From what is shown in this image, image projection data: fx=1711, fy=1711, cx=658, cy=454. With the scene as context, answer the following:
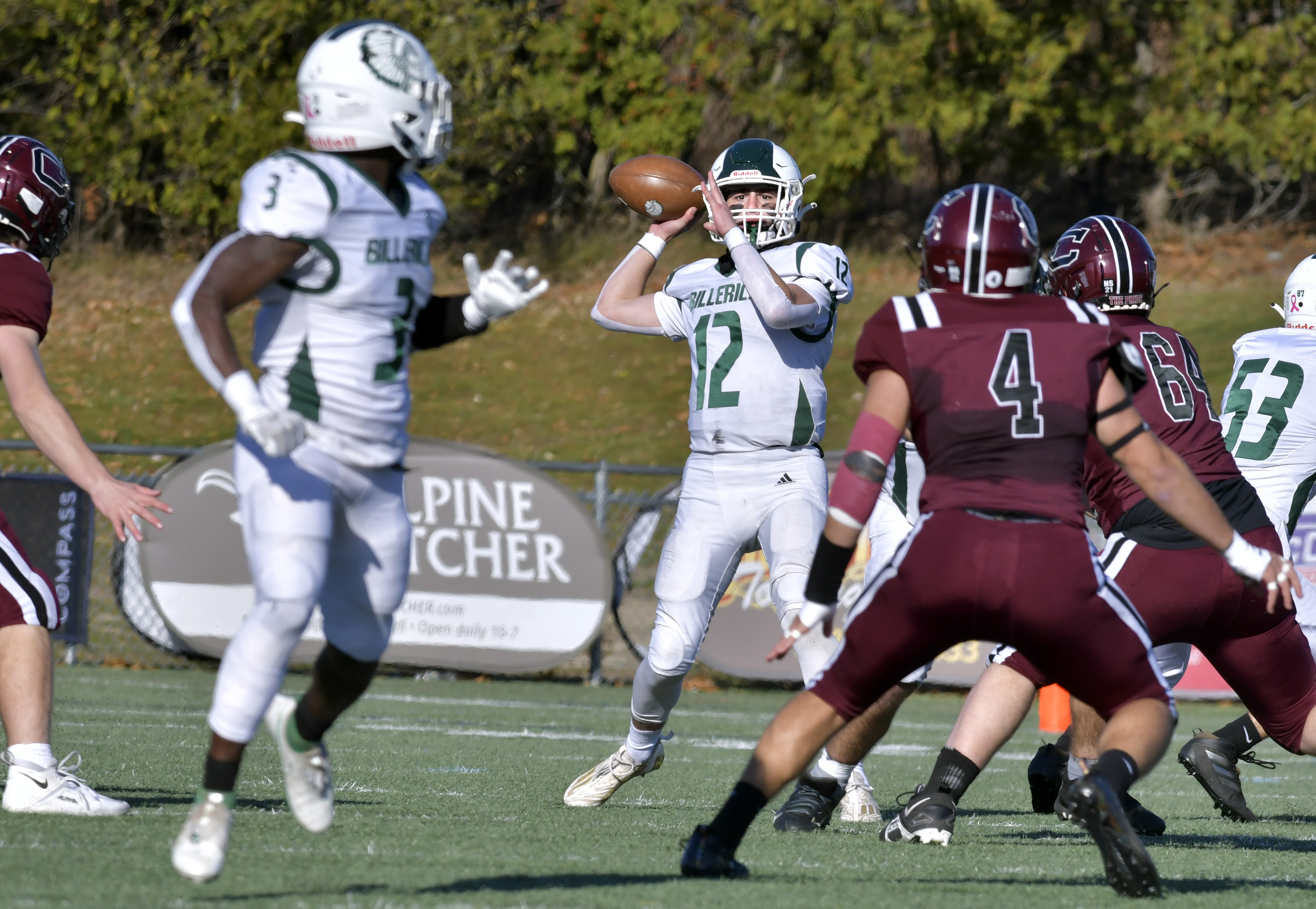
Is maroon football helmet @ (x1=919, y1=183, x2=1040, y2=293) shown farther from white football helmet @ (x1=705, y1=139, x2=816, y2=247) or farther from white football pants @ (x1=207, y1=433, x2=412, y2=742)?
white football helmet @ (x1=705, y1=139, x2=816, y2=247)

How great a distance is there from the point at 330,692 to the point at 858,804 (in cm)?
241

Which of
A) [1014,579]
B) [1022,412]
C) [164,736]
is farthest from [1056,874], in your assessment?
[164,736]

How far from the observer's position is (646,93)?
22547 mm

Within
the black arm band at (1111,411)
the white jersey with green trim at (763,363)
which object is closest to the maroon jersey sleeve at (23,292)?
the white jersey with green trim at (763,363)

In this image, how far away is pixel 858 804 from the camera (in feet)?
18.8

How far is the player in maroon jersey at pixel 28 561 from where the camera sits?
4660 millimetres

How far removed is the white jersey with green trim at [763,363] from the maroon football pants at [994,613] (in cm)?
179

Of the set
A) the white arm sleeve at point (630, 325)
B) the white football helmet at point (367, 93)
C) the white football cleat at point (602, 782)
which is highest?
the white football helmet at point (367, 93)

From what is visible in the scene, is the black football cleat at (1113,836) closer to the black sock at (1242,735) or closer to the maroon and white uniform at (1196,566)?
the maroon and white uniform at (1196,566)

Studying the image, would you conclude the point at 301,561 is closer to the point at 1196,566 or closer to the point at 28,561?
the point at 28,561

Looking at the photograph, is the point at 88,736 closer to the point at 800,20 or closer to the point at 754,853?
the point at 754,853

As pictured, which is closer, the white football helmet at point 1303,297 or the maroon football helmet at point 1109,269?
the maroon football helmet at point 1109,269

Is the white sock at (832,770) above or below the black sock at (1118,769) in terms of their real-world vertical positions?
below

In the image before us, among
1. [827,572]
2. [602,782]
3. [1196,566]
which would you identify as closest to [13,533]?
[602,782]
